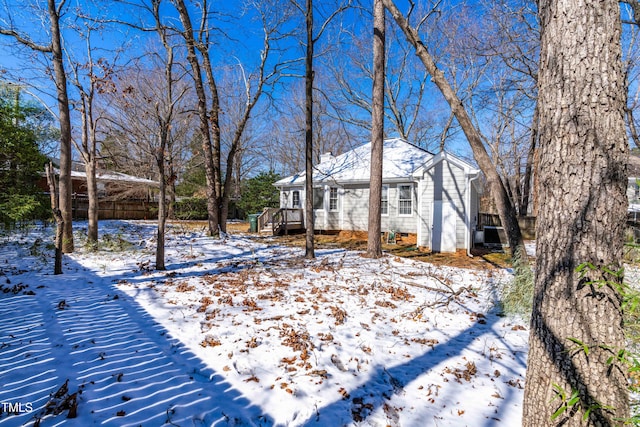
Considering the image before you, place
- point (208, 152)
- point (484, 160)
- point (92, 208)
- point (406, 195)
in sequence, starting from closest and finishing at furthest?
point (484, 160), point (92, 208), point (208, 152), point (406, 195)

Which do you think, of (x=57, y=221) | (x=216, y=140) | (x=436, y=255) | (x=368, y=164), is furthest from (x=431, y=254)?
(x=57, y=221)

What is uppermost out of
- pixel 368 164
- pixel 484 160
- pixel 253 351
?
pixel 368 164

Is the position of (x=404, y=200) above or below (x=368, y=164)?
below

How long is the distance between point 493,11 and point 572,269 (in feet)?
39.2

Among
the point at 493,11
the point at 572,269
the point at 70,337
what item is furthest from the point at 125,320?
the point at 493,11

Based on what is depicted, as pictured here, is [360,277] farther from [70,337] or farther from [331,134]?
[331,134]

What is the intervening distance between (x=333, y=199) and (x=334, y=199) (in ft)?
0.18

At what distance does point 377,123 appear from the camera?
350 inches

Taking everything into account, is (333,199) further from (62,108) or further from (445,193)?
(62,108)

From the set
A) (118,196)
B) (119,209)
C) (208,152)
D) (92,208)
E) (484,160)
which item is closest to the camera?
(484,160)

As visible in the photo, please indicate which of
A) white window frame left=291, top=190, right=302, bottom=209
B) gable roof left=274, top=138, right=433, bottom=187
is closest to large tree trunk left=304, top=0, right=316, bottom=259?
gable roof left=274, top=138, right=433, bottom=187

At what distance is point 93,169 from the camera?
10.3m

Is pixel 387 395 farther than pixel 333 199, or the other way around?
pixel 333 199

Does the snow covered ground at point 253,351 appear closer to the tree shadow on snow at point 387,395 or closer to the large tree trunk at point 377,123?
the tree shadow on snow at point 387,395
